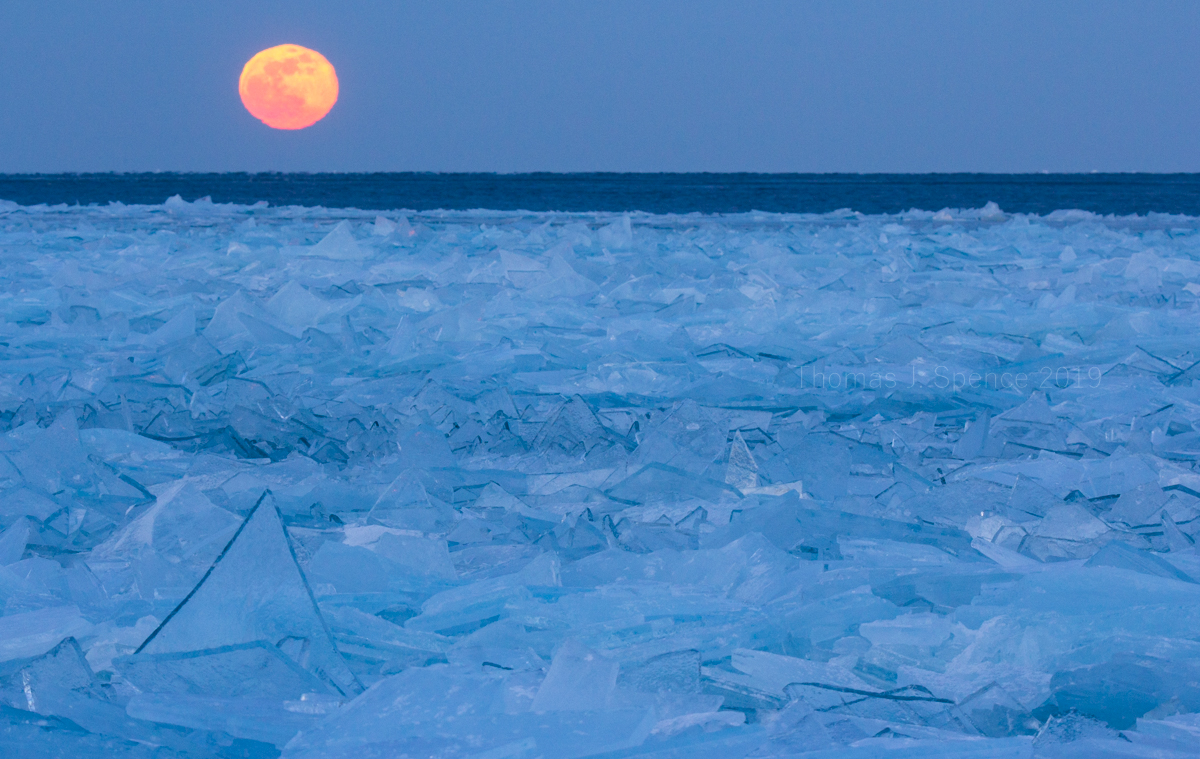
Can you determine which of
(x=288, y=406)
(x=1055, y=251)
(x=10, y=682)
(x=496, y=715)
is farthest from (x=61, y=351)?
(x=1055, y=251)

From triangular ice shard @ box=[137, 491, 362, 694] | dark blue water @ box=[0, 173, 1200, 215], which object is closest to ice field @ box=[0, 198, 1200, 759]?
triangular ice shard @ box=[137, 491, 362, 694]

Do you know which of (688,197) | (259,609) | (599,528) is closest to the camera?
(259,609)

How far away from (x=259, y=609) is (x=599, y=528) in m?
0.60

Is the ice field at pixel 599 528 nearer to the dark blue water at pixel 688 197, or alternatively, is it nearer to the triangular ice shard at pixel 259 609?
the triangular ice shard at pixel 259 609

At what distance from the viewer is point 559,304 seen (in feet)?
11.8

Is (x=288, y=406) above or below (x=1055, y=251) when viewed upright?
below

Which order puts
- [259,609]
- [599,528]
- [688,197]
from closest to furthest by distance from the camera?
[259,609] → [599,528] → [688,197]

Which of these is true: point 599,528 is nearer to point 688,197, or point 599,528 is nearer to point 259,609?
point 259,609

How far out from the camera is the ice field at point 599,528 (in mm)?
987

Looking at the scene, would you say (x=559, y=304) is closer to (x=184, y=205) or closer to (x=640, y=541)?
(x=640, y=541)

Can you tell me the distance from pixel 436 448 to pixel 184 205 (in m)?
9.46

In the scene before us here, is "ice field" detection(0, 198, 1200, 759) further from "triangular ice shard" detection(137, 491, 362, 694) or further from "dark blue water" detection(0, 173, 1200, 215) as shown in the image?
"dark blue water" detection(0, 173, 1200, 215)

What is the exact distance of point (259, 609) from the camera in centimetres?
111

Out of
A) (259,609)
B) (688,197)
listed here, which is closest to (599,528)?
(259,609)
